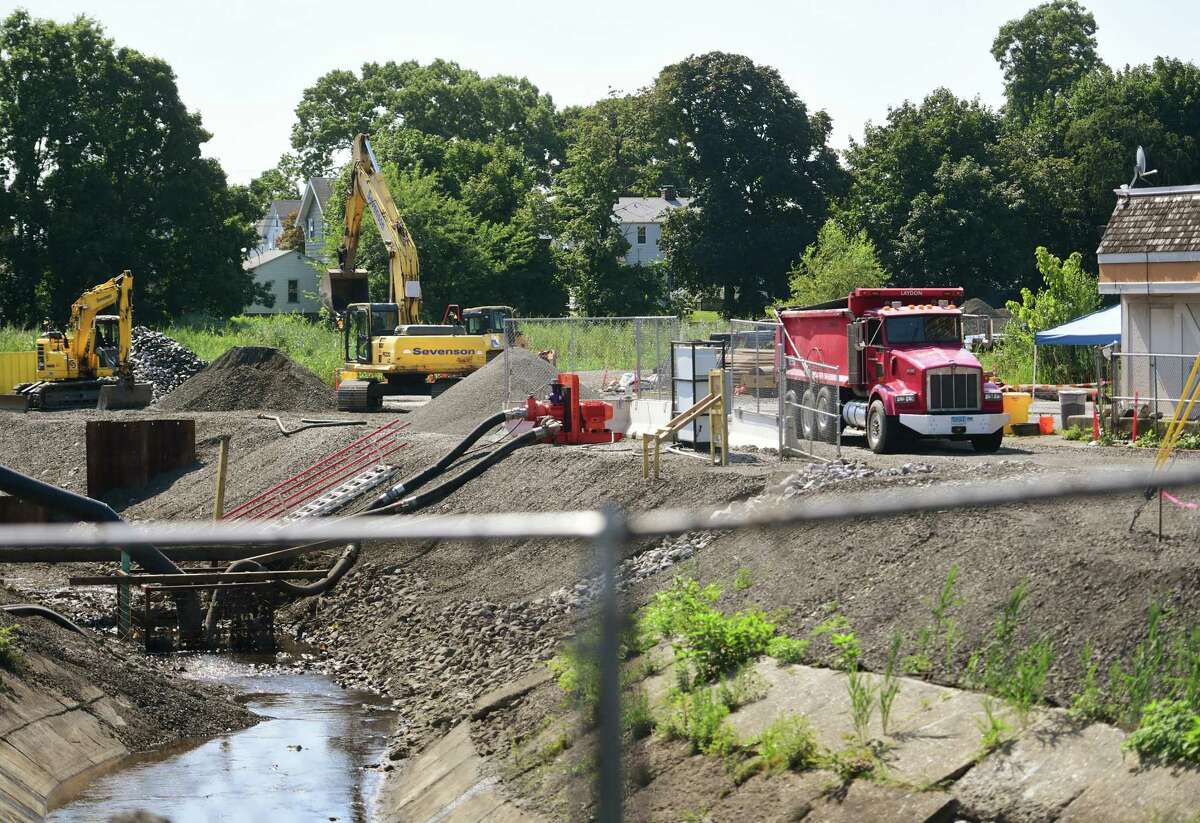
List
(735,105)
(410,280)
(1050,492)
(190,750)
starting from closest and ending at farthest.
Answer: (1050,492), (190,750), (410,280), (735,105)

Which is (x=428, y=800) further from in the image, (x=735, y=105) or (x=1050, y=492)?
(x=735, y=105)

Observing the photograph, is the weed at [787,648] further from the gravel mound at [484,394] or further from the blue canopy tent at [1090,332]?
the blue canopy tent at [1090,332]

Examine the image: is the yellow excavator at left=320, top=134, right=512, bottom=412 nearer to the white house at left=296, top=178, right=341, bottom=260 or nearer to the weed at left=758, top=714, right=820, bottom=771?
the weed at left=758, top=714, right=820, bottom=771

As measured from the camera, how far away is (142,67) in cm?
6662

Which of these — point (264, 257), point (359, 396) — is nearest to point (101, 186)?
point (264, 257)

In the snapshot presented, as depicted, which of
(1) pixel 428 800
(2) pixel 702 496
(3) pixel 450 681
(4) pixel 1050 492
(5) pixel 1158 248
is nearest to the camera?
(4) pixel 1050 492

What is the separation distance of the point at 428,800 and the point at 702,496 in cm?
858

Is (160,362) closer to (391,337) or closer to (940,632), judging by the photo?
(391,337)

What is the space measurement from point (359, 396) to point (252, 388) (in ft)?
15.3

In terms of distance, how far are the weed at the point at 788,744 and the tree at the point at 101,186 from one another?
62511 millimetres

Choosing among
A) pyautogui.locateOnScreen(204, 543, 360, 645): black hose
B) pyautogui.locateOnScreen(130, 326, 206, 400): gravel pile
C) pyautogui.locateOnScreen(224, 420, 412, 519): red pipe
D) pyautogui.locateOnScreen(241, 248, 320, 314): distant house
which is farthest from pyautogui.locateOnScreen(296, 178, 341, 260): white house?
pyautogui.locateOnScreen(204, 543, 360, 645): black hose

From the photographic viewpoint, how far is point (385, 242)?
136ft

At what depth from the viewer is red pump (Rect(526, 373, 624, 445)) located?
80.1 feet

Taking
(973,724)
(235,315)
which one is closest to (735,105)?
(235,315)
